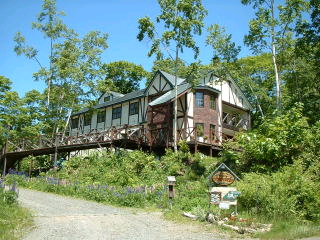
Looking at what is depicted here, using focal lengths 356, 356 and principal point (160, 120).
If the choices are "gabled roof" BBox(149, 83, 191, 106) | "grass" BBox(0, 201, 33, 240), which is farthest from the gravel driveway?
"gabled roof" BBox(149, 83, 191, 106)

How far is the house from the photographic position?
29203 mm

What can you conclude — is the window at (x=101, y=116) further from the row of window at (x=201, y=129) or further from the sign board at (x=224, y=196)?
the sign board at (x=224, y=196)

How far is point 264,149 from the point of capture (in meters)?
15.0

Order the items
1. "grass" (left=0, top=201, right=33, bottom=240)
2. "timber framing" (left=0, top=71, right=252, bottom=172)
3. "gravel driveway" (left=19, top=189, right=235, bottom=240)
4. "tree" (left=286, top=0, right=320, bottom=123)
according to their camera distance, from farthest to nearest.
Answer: "timber framing" (left=0, top=71, right=252, bottom=172)
"tree" (left=286, top=0, right=320, bottom=123)
"gravel driveway" (left=19, top=189, right=235, bottom=240)
"grass" (left=0, top=201, right=33, bottom=240)

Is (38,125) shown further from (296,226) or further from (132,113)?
(296,226)

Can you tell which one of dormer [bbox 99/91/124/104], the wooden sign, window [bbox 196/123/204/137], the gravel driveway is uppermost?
dormer [bbox 99/91/124/104]

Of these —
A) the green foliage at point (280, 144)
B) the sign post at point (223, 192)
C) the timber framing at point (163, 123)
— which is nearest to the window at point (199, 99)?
the timber framing at point (163, 123)

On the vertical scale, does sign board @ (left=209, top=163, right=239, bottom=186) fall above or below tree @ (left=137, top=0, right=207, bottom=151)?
below

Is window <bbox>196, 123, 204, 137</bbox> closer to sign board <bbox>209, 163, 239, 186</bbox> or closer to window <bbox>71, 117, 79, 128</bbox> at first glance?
sign board <bbox>209, 163, 239, 186</bbox>

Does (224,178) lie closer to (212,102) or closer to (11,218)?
(11,218)

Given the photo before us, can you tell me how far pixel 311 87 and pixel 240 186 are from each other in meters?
17.7

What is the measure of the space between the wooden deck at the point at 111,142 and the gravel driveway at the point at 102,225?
11974 mm

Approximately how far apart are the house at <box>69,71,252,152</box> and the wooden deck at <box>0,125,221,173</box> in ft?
0.38

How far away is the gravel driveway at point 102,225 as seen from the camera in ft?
31.3
